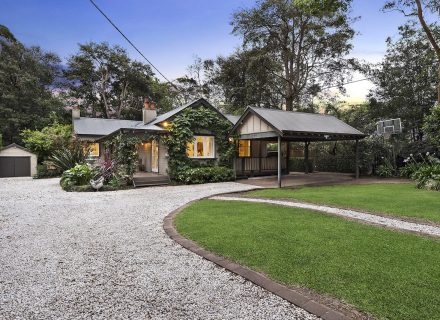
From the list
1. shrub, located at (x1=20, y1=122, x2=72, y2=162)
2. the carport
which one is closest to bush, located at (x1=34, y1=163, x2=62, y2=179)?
shrub, located at (x1=20, y1=122, x2=72, y2=162)

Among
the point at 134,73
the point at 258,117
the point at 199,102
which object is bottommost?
the point at 258,117

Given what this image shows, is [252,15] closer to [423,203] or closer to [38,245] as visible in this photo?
[423,203]

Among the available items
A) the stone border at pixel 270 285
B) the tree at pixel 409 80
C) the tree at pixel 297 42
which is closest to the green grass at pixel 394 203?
the stone border at pixel 270 285

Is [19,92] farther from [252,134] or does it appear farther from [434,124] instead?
[434,124]

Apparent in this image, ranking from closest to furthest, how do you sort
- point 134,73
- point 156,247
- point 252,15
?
point 156,247
point 252,15
point 134,73

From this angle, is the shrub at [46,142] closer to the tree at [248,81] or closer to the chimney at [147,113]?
the chimney at [147,113]

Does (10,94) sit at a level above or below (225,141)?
above

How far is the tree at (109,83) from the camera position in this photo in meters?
35.0

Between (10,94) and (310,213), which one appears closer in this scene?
(310,213)

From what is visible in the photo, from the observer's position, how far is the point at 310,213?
6.97 metres

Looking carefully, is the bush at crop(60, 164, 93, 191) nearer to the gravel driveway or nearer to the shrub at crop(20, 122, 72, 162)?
the gravel driveway

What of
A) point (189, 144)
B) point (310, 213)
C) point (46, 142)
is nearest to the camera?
point (310, 213)

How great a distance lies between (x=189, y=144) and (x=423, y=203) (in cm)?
1123

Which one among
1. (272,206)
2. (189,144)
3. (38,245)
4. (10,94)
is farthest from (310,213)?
(10,94)
